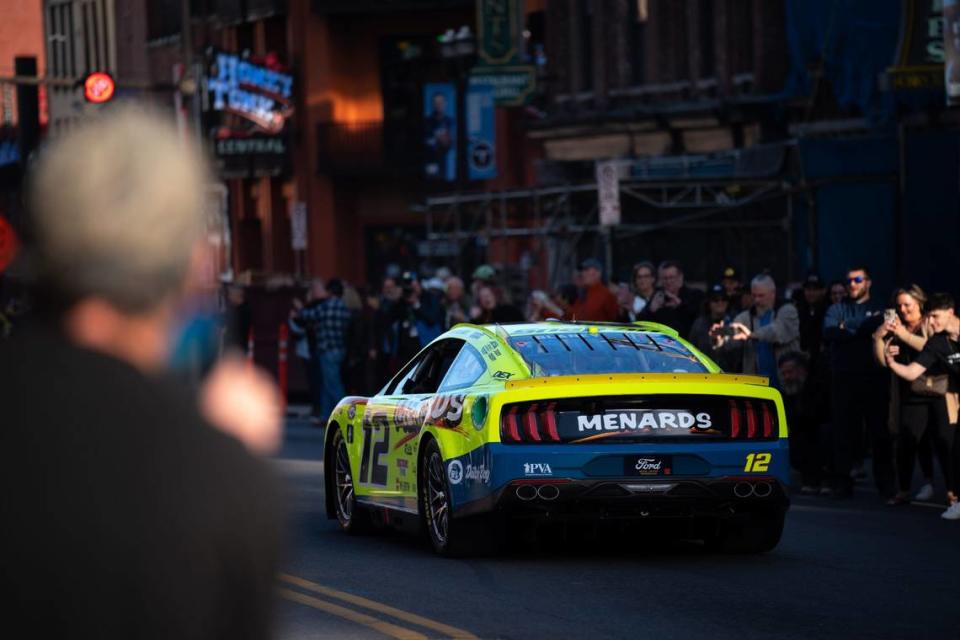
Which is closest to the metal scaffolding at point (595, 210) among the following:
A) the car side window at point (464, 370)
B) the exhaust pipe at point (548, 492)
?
the car side window at point (464, 370)

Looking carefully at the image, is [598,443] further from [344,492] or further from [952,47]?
[952,47]

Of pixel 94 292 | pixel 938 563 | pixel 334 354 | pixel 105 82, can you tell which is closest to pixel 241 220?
pixel 105 82

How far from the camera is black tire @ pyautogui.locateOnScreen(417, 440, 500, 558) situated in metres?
12.1

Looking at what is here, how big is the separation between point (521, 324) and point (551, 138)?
2683 centimetres

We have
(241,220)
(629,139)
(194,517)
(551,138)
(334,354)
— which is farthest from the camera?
(241,220)

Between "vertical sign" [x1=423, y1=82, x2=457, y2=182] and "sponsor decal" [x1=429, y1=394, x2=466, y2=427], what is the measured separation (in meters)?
33.7

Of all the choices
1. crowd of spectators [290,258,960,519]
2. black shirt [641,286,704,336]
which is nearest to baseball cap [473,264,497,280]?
crowd of spectators [290,258,960,519]

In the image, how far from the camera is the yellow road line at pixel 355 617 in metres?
9.25

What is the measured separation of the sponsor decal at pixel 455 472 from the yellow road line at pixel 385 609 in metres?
1.08

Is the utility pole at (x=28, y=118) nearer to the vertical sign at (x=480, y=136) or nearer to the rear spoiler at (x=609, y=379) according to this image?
the vertical sign at (x=480, y=136)

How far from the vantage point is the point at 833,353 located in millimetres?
17094

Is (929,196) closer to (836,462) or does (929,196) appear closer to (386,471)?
(836,462)

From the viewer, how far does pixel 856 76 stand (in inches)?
1118

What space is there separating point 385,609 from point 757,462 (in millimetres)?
2674
